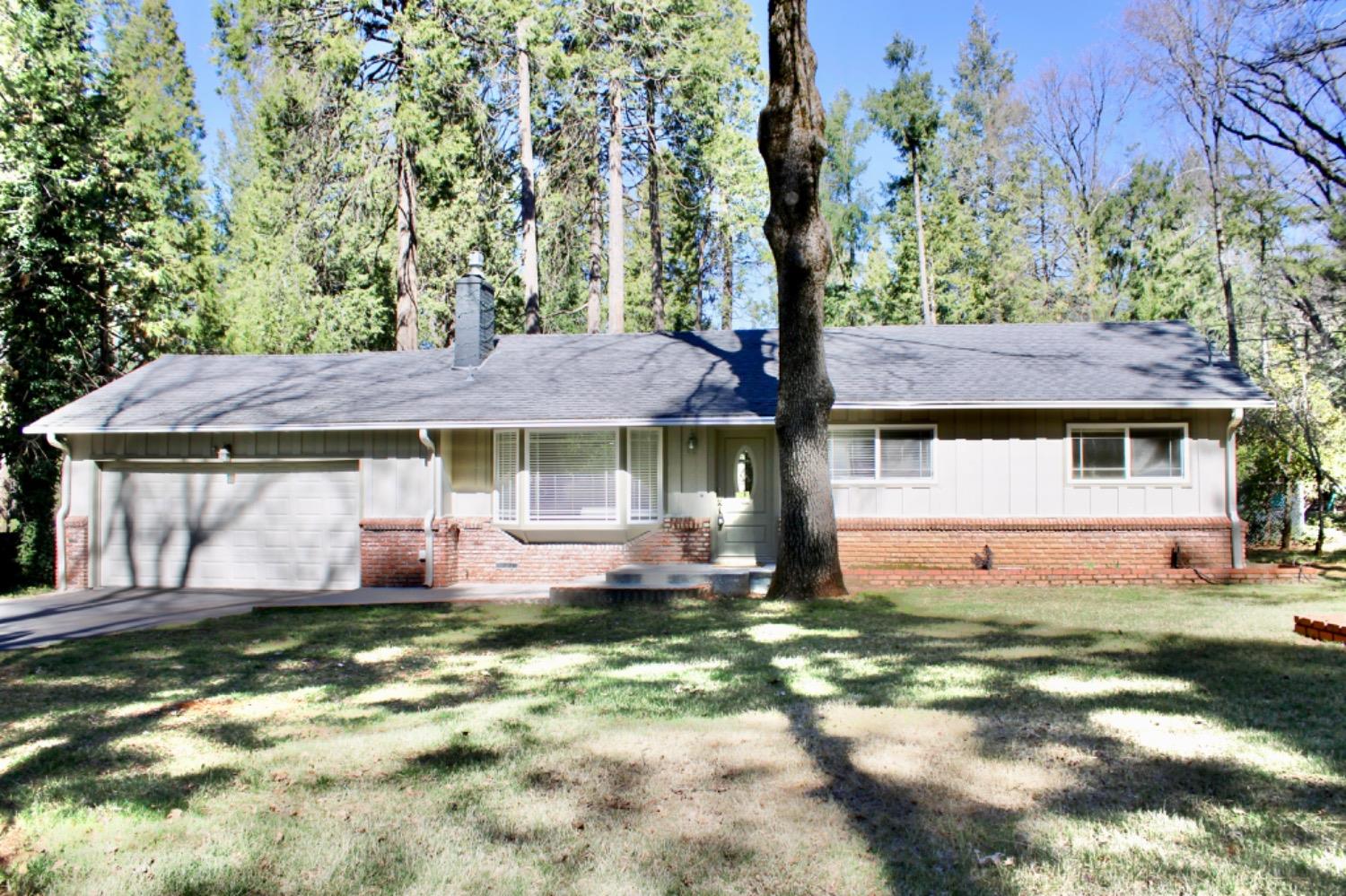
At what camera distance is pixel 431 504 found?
13.9 metres

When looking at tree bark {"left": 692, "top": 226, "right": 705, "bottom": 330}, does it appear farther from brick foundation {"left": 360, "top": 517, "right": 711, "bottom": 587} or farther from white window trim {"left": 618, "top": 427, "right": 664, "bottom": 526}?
brick foundation {"left": 360, "top": 517, "right": 711, "bottom": 587}

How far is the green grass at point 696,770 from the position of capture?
344cm

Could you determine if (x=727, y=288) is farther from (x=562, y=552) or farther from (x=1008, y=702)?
(x=1008, y=702)

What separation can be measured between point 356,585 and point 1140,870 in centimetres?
1253

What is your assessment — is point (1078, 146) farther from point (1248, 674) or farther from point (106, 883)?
point (106, 883)

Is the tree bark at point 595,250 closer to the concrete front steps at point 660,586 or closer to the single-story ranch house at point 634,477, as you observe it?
the single-story ranch house at point 634,477

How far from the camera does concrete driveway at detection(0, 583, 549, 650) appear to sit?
10820mm

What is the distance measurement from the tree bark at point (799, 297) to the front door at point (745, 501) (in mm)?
3239

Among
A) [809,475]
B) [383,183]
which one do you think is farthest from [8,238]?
[809,475]

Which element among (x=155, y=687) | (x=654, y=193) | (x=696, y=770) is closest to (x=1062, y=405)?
(x=696, y=770)

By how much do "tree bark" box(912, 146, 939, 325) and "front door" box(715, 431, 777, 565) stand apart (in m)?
14.1

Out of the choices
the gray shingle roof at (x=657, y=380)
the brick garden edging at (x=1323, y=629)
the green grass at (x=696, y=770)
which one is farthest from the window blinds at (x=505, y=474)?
the brick garden edging at (x=1323, y=629)

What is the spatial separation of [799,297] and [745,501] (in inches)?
182

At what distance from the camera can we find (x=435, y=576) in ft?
45.2
